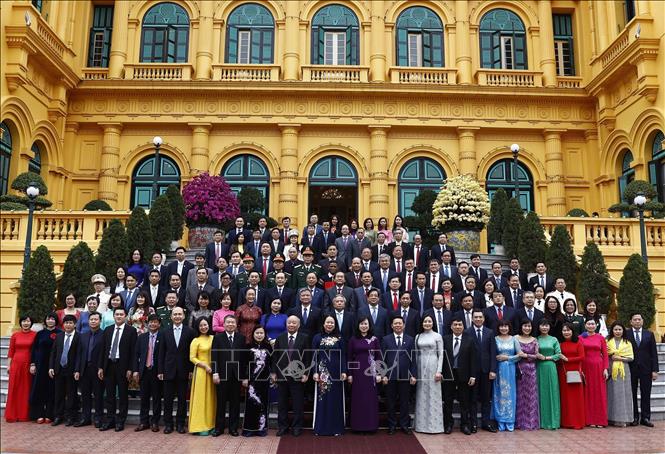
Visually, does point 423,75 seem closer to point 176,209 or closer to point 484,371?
point 176,209

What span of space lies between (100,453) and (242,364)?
212cm

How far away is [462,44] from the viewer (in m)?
22.0

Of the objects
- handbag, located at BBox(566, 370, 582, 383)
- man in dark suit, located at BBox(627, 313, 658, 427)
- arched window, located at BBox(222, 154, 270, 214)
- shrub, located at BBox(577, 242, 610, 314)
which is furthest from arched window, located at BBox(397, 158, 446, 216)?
handbag, located at BBox(566, 370, 582, 383)

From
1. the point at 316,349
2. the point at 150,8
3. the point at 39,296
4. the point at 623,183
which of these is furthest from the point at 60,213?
the point at 623,183

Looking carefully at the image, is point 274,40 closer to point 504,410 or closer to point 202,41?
point 202,41

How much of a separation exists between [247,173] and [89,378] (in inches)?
533

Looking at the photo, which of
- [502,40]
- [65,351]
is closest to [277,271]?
[65,351]

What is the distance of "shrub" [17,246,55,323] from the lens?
10867mm

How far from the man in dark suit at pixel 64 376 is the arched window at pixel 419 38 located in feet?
56.3

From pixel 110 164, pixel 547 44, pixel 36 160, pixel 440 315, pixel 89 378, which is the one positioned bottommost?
pixel 89 378

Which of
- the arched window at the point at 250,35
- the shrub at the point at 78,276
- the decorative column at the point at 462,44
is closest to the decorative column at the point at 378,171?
the decorative column at the point at 462,44

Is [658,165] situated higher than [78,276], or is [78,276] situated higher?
[658,165]

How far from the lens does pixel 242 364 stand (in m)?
8.17

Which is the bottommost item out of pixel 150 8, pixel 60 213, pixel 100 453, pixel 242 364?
pixel 100 453
